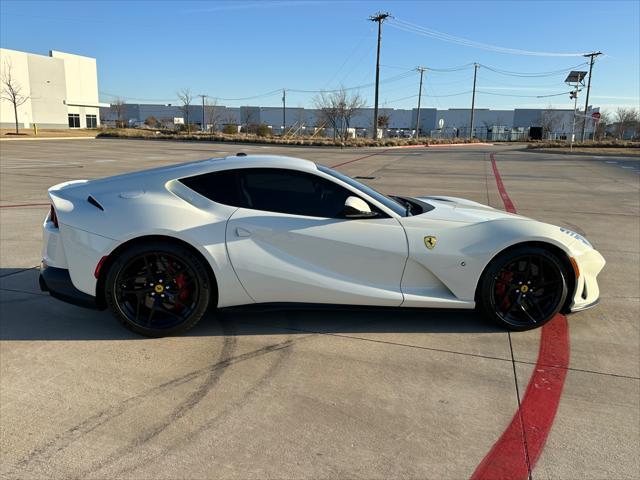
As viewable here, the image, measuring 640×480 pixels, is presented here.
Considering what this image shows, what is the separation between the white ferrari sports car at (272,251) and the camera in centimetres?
369

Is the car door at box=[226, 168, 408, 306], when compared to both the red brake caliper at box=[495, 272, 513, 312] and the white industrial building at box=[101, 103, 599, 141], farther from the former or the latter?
the white industrial building at box=[101, 103, 599, 141]

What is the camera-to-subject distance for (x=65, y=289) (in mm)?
3768

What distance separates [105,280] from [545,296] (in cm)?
342

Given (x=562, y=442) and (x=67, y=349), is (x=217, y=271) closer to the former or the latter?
(x=67, y=349)

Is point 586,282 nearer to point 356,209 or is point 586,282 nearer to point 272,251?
point 356,209

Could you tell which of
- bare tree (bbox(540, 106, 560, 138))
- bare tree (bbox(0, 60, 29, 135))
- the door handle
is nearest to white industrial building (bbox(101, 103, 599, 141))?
bare tree (bbox(540, 106, 560, 138))

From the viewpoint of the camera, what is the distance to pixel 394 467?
2412 mm

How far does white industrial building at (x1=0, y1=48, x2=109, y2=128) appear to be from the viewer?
58031 mm

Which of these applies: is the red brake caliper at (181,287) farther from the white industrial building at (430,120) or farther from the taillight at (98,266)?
the white industrial building at (430,120)

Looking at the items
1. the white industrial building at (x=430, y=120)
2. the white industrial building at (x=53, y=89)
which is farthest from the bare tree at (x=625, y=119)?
the white industrial building at (x=53, y=89)

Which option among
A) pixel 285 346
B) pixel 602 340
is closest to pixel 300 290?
pixel 285 346

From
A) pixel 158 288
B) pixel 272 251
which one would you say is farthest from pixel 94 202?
pixel 272 251

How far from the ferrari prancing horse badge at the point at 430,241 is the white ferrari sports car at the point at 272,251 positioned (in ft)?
0.03

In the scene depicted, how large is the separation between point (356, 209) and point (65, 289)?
2285 mm
